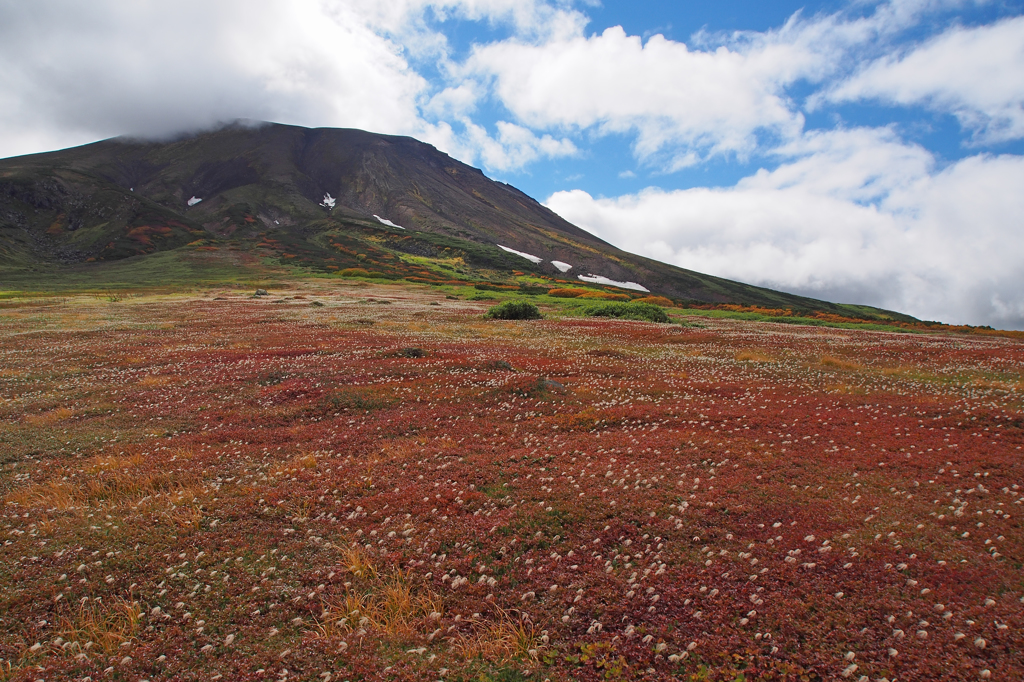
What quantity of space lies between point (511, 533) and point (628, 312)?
5648 cm

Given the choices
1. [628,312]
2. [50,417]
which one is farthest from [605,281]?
[50,417]

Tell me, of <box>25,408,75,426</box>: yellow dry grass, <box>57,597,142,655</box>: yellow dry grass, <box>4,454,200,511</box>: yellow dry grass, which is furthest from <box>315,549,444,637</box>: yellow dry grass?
<box>25,408,75,426</box>: yellow dry grass

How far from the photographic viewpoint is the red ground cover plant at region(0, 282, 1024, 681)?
Answer: 5.85m

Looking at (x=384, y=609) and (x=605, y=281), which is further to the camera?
(x=605, y=281)

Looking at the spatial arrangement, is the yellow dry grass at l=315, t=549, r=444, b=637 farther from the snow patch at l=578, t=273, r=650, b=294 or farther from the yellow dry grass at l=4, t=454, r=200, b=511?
the snow patch at l=578, t=273, r=650, b=294

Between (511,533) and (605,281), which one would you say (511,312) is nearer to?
(511,533)

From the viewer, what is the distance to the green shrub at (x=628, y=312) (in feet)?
199

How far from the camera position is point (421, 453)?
1250 cm

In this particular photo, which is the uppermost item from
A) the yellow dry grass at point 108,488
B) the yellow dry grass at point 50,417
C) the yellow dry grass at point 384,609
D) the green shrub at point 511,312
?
the green shrub at point 511,312

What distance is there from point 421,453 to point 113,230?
660 feet


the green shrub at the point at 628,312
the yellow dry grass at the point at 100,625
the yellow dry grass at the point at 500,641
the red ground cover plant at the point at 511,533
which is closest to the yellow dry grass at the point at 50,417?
the red ground cover plant at the point at 511,533

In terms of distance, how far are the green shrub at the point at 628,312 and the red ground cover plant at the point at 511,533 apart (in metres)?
41.4

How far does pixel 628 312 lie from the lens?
62.2 meters

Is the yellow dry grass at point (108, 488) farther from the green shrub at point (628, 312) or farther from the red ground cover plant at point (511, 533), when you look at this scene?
the green shrub at point (628, 312)
